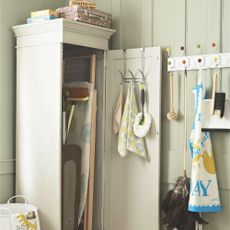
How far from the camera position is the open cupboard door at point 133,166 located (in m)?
3.35

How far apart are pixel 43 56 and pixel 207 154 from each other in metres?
1.31

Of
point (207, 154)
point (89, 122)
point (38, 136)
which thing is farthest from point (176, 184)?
point (38, 136)

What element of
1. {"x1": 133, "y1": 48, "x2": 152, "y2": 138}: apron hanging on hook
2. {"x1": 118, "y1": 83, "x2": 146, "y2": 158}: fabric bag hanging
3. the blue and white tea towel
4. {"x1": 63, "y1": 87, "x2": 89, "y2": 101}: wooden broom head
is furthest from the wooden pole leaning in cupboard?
the blue and white tea towel

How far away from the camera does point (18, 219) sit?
3.14 meters

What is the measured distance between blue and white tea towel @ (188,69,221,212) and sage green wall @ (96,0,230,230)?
0.08 metres

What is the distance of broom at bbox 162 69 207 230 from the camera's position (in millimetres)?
3100

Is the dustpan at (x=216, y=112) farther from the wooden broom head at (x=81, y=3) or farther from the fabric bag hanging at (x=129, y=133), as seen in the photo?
the wooden broom head at (x=81, y=3)

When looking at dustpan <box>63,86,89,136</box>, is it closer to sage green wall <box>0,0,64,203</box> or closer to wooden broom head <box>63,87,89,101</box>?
wooden broom head <box>63,87,89,101</box>

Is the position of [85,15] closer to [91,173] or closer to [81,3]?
[81,3]

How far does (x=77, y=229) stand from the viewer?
11.7ft

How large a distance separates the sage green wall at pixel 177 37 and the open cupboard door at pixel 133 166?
74 millimetres

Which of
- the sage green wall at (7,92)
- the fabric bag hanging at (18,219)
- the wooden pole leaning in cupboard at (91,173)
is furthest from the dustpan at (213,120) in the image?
the sage green wall at (7,92)

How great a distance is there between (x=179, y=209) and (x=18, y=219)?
1.05 m

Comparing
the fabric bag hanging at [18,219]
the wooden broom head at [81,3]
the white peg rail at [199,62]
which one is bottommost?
the fabric bag hanging at [18,219]
